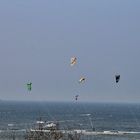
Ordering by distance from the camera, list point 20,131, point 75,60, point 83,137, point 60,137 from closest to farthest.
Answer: point 75,60 < point 60,137 < point 83,137 < point 20,131

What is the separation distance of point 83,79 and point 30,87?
5.45 metres

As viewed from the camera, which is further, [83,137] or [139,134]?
[139,134]

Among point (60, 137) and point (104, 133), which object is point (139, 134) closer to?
point (104, 133)

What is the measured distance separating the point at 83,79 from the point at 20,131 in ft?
198

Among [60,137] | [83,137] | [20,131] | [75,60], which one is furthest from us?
[20,131]

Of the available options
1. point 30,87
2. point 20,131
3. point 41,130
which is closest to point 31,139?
point 41,130

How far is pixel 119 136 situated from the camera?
427 ft

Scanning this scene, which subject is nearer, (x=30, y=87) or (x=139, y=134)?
(x=30, y=87)

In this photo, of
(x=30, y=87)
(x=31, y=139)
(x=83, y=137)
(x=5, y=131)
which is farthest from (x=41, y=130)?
(x=5, y=131)

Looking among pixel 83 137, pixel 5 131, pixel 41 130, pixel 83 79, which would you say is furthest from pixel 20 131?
pixel 83 79

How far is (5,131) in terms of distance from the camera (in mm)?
132750

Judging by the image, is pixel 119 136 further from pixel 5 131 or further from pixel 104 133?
pixel 5 131

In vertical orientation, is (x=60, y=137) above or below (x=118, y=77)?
below

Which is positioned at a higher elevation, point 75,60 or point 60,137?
point 75,60
